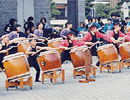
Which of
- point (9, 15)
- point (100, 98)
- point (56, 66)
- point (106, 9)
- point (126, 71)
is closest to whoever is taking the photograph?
point (100, 98)

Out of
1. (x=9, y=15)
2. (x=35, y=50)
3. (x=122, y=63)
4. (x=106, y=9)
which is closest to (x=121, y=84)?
(x=35, y=50)

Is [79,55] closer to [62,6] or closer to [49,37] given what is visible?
[49,37]

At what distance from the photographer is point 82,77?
12625 millimetres

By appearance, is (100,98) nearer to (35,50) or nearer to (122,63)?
(35,50)

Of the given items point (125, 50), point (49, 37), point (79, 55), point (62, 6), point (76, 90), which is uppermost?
point (62, 6)

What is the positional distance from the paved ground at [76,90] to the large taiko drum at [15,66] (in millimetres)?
420

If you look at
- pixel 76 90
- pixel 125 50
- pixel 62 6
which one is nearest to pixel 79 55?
pixel 76 90

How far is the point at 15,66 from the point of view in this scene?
10234mm

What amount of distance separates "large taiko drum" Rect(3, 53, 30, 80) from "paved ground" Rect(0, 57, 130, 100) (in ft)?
1.38

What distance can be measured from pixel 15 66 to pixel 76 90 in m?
1.72

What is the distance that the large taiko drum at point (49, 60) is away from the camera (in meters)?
11.3

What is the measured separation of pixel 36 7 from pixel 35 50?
9.60m

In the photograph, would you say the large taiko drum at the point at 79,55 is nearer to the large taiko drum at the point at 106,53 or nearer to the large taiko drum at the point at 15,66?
the large taiko drum at the point at 106,53

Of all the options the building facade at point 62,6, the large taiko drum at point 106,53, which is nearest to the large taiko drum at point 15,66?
the large taiko drum at point 106,53
